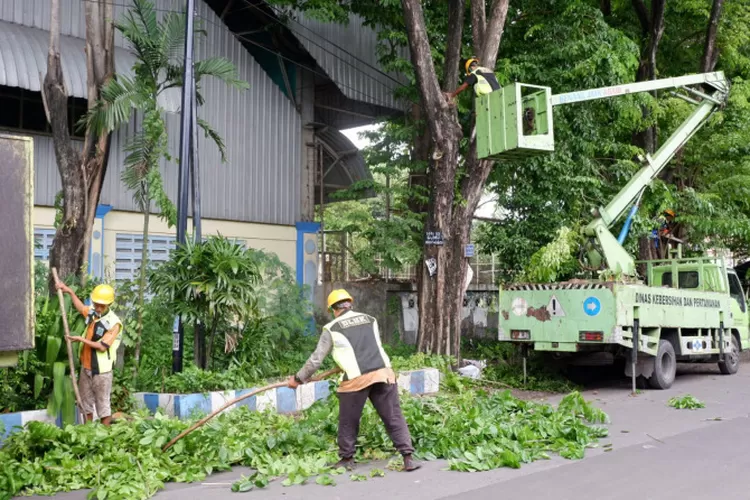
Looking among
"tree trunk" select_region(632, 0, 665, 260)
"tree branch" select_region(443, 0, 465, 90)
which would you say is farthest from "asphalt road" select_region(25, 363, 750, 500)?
"tree trunk" select_region(632, 0, 665, 260)

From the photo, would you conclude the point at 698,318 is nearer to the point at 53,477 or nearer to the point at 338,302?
the point at 338,302

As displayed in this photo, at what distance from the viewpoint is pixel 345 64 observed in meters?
18.8

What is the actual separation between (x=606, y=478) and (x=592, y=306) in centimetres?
545

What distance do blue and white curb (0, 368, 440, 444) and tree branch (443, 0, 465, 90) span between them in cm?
538

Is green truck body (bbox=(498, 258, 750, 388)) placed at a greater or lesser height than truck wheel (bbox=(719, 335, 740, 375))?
greater

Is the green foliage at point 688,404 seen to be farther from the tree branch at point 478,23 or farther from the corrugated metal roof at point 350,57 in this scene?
the corrugated metal roof at point 350,57

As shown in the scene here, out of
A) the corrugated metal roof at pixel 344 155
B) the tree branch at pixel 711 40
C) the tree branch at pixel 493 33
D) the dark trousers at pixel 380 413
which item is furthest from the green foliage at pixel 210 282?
the tree branch at pixel 711 40

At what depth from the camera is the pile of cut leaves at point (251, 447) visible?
6641mm

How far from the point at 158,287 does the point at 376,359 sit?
13.5ft

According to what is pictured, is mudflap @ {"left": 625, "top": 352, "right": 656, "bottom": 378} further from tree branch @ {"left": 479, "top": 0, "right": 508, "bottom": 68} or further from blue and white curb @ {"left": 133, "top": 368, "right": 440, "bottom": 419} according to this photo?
tree branch @ {"left": 479, "top": 0, "right": 508, "bottom": 68}

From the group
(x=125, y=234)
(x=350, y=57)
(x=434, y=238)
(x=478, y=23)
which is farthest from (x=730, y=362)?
(x=125, y=234)

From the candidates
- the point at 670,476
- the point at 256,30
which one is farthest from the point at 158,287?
the point at 256,30

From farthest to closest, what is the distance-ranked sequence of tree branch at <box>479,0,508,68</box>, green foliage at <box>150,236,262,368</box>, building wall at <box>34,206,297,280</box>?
building wall at <box>34,206,297,280</box> < tree branch at <box>479,0,508,68</box> < green foliage at <box>150,236,262,368</box>

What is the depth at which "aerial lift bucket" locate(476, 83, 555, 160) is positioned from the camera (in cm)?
1025
